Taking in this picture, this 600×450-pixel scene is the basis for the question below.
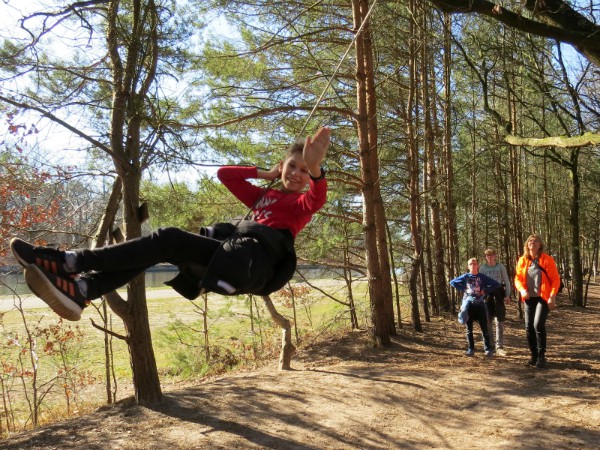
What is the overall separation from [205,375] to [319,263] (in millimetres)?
3376

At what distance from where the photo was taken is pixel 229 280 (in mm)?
2861

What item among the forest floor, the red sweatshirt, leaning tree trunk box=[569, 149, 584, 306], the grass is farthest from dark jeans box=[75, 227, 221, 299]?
leaning tree trunk box=[569, 149, 584, 306]

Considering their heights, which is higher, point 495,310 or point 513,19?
point 513,19

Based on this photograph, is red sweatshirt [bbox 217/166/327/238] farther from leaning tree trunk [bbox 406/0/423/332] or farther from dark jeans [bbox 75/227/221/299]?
leaning tree trunk [bbox 406/0/423/332]

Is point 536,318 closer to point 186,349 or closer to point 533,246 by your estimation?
point 533,246

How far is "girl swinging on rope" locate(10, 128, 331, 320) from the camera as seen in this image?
2.65 metres

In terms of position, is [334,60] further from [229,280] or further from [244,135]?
[229,280]

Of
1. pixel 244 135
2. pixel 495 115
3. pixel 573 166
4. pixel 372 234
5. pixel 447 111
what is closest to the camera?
pixel 495 115

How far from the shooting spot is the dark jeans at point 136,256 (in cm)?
276

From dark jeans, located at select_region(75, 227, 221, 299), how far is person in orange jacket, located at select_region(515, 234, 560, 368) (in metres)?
5.02

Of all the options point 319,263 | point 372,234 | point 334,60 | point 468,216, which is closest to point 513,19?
point 372,234

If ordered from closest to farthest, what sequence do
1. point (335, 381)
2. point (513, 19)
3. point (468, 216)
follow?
1. point (513, 19)
2. point (335, 381)
3. point (468, 216)

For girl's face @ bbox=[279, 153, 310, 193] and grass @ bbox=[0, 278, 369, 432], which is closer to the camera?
girl's face @ bbox=[279, 153, 310, 193]

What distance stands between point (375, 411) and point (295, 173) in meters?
3.64
